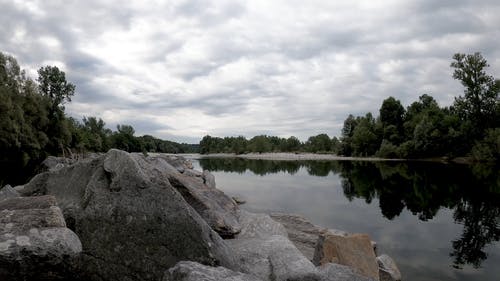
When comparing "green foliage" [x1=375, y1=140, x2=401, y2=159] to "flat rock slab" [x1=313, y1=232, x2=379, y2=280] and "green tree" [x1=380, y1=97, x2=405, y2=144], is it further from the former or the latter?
"flat rock slab" [x1=313, y1=232, x2=379, y2=280]

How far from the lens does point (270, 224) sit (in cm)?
1278

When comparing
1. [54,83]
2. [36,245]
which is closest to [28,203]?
[36,245]

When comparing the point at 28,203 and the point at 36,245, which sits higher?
the point at 28,203

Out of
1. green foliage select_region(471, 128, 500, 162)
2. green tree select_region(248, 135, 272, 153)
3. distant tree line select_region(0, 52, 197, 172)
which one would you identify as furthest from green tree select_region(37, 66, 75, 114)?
green tree select_region(248, 135, 272, 153)

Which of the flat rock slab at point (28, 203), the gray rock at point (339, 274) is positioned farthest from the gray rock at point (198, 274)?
the flat rock slab at point (28, 203)

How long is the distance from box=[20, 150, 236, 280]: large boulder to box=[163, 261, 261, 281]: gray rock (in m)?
1.13

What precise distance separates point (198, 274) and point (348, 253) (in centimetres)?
496

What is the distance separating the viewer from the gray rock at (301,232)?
12886mm

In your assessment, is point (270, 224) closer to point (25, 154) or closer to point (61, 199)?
→ point (61, 199)

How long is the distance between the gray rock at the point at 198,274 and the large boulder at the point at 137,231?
113 centimetres

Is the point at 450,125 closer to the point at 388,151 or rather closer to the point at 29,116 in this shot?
the point at 388,151

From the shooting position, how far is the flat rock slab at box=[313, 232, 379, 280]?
340 inches

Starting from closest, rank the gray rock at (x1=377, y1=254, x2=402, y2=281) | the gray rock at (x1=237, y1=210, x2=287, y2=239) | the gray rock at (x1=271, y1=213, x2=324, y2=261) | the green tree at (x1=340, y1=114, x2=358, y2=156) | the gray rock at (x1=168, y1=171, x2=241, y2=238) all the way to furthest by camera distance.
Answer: the gray rock at (x1=168, y1=171, x2=241, y2=238) < the gray rock at (x1=377, y1=254, x2=402, y2=281) < the gray rock at (x1=237, y1=210, x2=287, y2=239) < the gray rock at (x1=271, y1=213, x2=324, y2=261) < the green tree at (x1=340, y1=114, x2=358, y2=156)

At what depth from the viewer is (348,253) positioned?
8.81 metres
